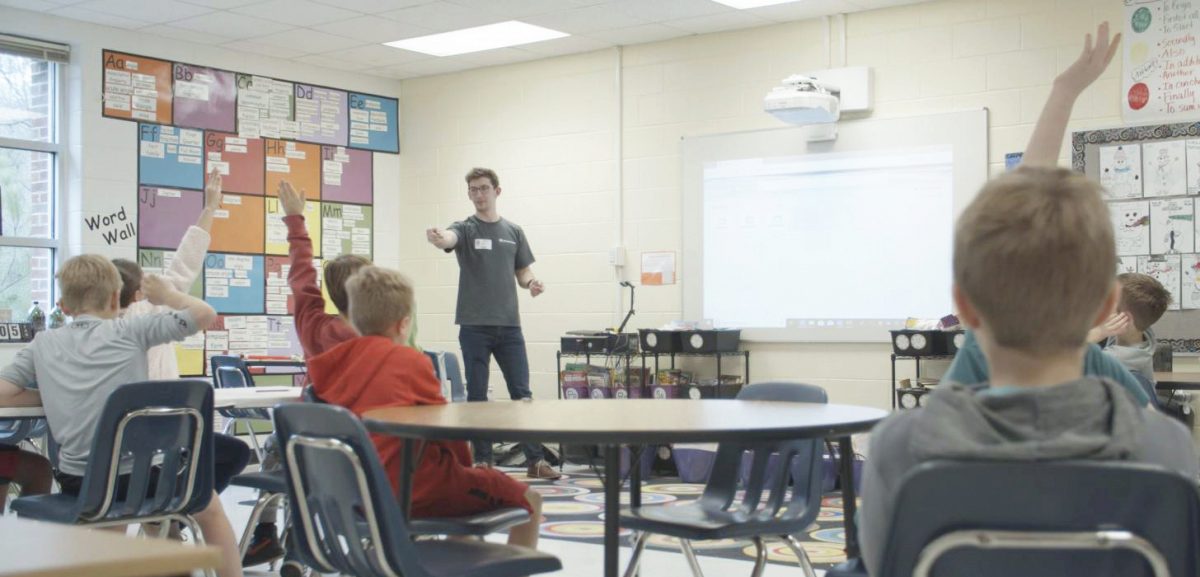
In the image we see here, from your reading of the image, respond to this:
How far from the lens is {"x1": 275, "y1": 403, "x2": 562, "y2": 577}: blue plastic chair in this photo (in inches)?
90.4

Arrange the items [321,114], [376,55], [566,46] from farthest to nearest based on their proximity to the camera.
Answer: [321,114] < [376,55] < [566,46]

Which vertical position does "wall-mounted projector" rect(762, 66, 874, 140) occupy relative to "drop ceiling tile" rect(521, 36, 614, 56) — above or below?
below

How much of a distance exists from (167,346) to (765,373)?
3822 millimetres

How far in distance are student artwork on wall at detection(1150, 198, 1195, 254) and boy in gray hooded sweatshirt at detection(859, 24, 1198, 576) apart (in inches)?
207

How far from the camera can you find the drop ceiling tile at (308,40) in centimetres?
780

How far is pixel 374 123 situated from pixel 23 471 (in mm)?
5314

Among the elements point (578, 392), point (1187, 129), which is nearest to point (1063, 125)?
point (1187, 129)

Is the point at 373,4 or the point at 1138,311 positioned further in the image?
the point at 373,4

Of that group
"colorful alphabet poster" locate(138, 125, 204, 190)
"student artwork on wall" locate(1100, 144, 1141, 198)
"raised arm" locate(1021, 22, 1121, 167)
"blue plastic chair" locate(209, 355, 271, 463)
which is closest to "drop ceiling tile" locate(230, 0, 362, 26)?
"colorful alphabet poster" locate(138, 125, 204, 190)

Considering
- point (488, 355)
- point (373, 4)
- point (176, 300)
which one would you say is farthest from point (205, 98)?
point (176, 300)

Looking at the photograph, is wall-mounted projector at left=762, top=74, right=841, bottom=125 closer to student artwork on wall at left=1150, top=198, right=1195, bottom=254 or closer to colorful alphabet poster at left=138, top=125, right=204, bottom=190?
student artwork on wall at left=1150, top=198, right=1195, bottom=254

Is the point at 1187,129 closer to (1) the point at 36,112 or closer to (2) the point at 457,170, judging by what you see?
(2) the point at 457,170

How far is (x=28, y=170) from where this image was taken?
7.34 meters

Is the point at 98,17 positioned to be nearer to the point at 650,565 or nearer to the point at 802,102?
the point at 802,102
